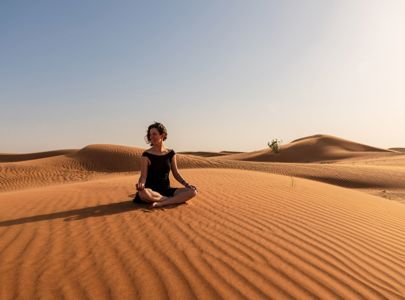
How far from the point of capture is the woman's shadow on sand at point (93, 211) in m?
4.80

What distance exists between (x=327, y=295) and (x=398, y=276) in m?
1.03

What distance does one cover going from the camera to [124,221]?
4.60 metres

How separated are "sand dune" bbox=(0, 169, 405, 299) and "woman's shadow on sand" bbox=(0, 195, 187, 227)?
0.02 metres

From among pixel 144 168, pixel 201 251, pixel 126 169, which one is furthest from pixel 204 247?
pixel 126 169

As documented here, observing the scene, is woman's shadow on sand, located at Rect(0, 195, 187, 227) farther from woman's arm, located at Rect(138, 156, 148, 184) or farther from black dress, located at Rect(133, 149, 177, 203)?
woman's arm, located at Rect(138, 156, 148, 184)

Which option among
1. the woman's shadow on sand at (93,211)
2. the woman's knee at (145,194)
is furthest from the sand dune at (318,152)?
the woman's knee at (145,194)

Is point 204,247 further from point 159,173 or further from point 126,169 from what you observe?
point 126,169

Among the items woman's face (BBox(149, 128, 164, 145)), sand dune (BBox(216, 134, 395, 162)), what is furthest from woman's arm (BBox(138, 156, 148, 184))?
sand dune (BBox(216, 134, 395, 162))

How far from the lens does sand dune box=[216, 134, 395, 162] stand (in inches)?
1551

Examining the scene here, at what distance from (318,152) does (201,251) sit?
4223 cm

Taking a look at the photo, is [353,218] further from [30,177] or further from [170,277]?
[30,177]

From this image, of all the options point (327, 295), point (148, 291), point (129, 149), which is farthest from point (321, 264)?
point (129, 149)

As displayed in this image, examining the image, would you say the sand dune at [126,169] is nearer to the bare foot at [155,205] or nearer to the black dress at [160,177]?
the black dress at [160,177]

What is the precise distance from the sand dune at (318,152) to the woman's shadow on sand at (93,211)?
33.8m
